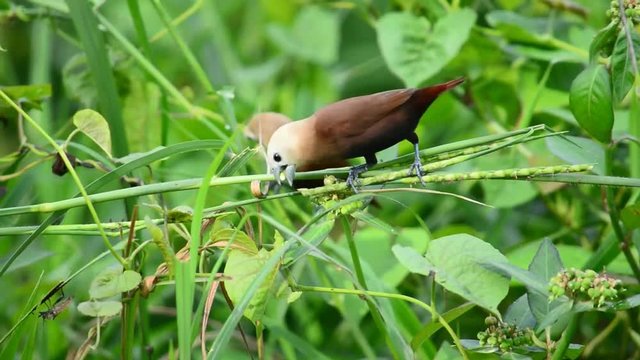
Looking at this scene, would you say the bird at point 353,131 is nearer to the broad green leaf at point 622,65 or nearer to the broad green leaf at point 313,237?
the broad green leaf at point 313,237

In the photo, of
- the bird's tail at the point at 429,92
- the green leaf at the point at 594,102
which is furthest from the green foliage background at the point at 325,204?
the bird's tail at the point at 429,92

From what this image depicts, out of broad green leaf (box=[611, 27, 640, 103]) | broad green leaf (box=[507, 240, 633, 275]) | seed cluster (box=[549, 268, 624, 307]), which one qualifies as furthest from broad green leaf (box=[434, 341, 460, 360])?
broad green leaf (box=[507, 240, 633, 275])

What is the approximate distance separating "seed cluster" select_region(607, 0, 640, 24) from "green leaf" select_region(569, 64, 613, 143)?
0.07 metres

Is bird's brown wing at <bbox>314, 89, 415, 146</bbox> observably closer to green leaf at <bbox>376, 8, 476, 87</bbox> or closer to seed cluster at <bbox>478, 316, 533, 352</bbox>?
seed cluster at <bbox>478, 316, 533, 352</bbox>

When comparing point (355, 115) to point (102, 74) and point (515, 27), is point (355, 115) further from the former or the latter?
point (515, 27)

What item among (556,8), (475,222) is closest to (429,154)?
(556,8)

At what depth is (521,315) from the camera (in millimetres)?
1049

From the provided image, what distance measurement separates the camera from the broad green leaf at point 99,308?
1.00m

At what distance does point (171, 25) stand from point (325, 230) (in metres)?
0.61

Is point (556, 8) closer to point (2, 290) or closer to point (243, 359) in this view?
point (243, 359)

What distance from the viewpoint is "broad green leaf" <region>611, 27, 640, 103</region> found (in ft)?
3.61

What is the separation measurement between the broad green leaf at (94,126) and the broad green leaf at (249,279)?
261 mm

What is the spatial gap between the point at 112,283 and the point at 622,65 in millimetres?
611

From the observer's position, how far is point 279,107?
8.02ft
